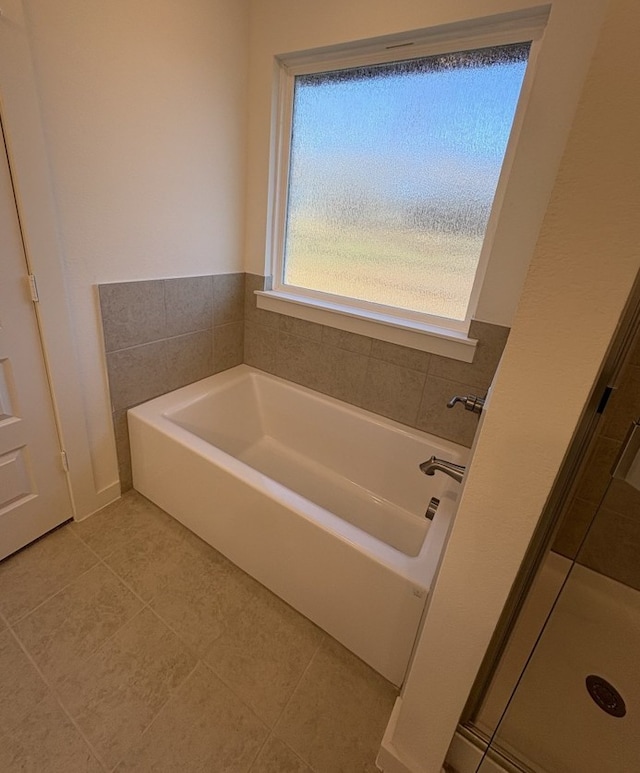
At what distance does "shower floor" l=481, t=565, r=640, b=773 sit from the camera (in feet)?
3.11

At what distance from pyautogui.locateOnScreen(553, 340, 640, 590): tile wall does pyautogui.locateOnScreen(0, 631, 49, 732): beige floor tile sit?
1.62 m

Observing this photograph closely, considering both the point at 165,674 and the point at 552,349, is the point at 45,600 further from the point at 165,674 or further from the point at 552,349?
the point at 552,349

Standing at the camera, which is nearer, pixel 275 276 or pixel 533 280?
pixel 533 280

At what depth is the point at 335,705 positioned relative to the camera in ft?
3.72

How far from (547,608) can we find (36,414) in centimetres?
190

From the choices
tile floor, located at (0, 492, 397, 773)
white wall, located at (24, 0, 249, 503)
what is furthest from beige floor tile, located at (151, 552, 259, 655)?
white wall, located at (24, 0, 249, 503)

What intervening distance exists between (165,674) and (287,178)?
2.18 m

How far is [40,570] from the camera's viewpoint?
1.45m

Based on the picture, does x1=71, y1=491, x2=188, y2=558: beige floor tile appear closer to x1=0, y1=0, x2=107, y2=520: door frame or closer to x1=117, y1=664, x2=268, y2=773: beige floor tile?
x1=0, y1=0, x2=107, y2=520: door frame

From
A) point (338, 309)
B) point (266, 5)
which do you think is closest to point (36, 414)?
point (338, 309)

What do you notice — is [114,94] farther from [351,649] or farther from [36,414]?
[351,649]

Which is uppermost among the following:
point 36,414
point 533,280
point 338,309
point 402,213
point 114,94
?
point 114,94

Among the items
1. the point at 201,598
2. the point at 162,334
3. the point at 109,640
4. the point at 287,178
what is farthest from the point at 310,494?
the point at 287,178

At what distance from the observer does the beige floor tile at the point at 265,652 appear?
3.75 feet
